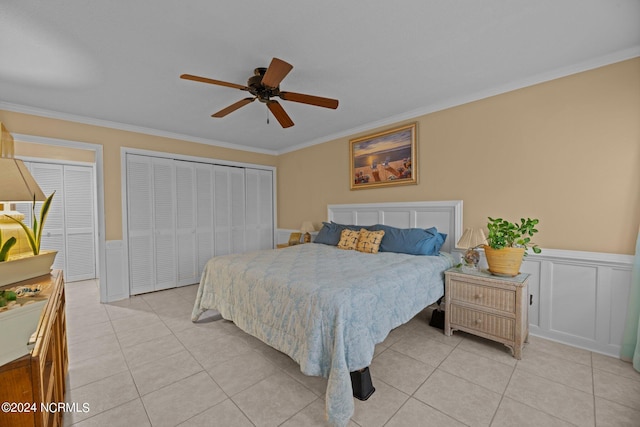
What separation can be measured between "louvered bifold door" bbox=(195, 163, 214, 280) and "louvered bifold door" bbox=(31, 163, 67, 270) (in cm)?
248

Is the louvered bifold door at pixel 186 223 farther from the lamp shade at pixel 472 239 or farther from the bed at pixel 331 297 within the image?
the lamp shade at pixel 472 239

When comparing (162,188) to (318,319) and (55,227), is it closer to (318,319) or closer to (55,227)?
(55,227)

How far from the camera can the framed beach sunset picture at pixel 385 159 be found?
11.7 feet

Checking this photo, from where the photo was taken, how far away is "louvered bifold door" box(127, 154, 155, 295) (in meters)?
3.99

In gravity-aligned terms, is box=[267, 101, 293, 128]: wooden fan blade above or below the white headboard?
above

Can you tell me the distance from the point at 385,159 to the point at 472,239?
1655 mm

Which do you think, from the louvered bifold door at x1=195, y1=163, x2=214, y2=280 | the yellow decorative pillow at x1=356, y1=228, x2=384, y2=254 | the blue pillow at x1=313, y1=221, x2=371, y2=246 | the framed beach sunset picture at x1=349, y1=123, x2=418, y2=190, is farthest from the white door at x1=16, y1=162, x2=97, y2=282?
the yellow decorative pillow at x1=356, y1=228, x2=384, y2=254

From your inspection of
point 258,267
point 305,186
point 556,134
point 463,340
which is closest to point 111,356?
point 258,267

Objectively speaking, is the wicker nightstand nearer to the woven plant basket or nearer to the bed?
the woven plant basket

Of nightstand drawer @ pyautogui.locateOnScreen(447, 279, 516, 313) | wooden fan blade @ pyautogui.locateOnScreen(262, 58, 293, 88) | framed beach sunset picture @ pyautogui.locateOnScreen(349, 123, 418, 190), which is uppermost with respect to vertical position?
wooden fan blade @ pyautogui.locateOnScreen(262, 58, 293, 88)

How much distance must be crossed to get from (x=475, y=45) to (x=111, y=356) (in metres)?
4.04

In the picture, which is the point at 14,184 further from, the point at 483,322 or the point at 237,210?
the point at 237,210

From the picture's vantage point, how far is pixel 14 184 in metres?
1.08

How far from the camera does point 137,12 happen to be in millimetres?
1721
